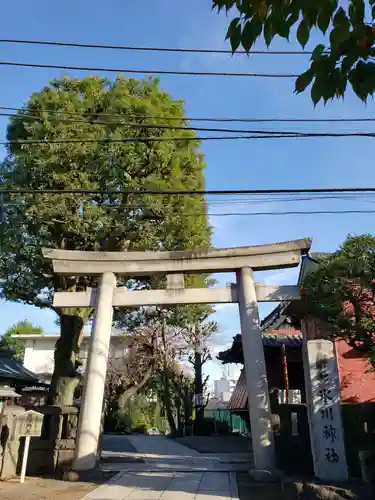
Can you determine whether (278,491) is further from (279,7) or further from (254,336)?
(279,7)

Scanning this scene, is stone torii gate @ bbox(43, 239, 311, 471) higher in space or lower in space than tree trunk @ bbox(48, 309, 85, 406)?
higher

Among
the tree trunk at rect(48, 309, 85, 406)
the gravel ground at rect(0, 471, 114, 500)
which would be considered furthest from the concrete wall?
the tree trunk at rect(48, 309, 85, 406)

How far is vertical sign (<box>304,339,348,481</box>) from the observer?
27.1 ft

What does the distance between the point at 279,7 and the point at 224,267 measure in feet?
29.8

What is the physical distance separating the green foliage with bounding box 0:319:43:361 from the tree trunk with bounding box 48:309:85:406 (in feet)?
74.6

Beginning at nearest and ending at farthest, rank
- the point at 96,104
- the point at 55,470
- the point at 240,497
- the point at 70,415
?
the point at 240,497 < the point at 55,470 < the point at 70,415 < the point at 96,104

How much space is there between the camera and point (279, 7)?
108 inches

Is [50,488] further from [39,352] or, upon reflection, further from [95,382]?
[39,352]

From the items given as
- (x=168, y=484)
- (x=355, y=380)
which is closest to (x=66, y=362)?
(x=168, y=484)

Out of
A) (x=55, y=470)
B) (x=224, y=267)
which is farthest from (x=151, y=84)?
(x=55, y=470)

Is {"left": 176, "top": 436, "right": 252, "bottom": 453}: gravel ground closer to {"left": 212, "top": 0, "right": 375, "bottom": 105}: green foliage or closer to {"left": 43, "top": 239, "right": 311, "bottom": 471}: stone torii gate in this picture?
{"left": 43, "top": 239, "right": 311, "bottom": 471}: stone torii gate

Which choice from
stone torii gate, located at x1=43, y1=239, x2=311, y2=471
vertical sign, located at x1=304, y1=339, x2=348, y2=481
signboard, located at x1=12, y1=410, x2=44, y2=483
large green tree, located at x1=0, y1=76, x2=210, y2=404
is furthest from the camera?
large green tree, located at x1=0, y1=76, x2=210, y2=404

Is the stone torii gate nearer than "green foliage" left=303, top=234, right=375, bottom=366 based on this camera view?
No

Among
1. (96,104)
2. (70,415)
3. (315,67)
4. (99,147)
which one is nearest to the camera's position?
(315,67)
